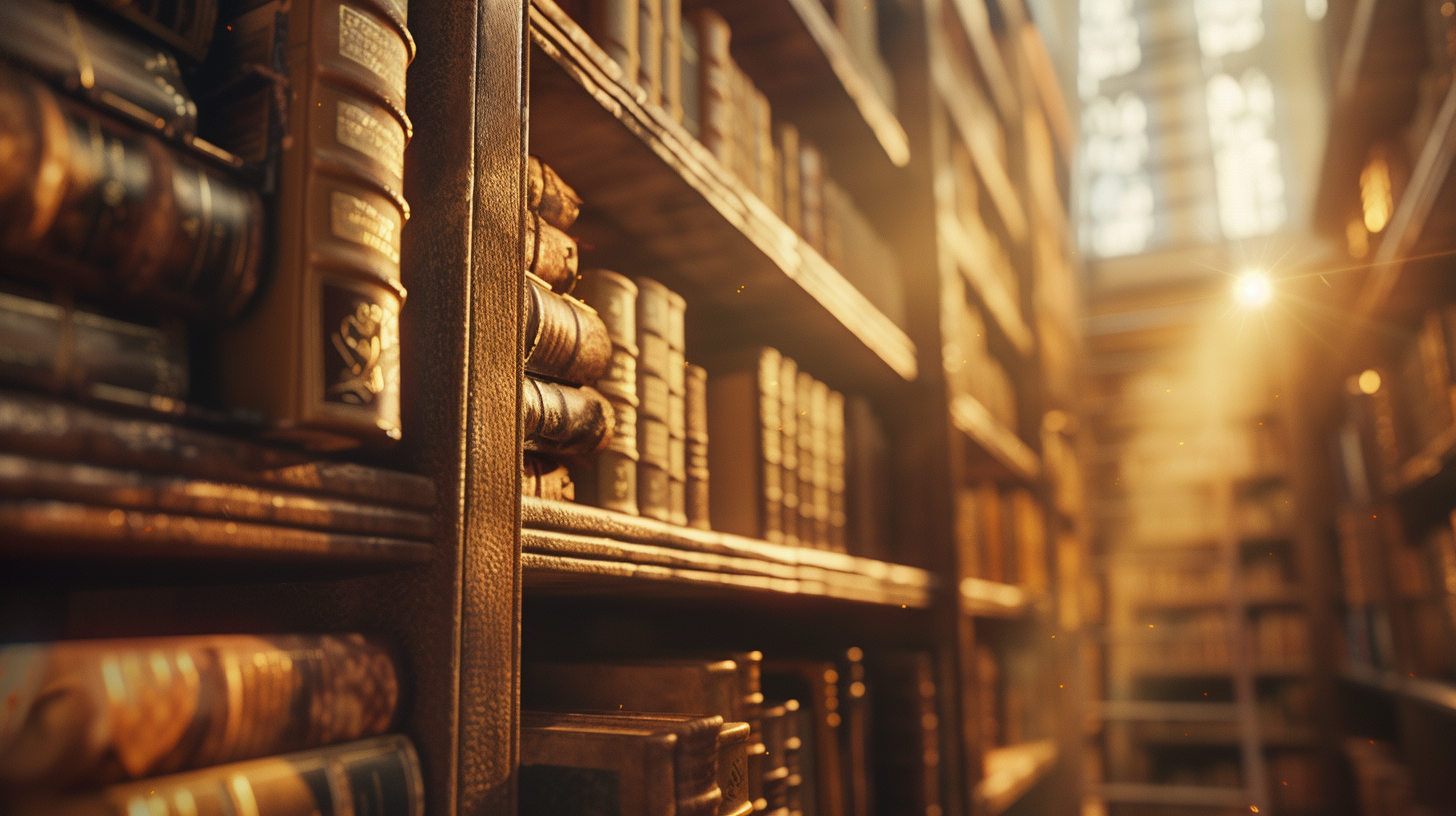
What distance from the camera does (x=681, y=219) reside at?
3.71 feet

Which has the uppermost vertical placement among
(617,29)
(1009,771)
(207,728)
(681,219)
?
(617,29)

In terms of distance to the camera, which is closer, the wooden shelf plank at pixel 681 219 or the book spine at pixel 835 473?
the wooden shelf plank at pixel 681 219

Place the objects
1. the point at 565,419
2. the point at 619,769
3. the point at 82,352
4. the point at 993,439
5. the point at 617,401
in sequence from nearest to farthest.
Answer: the point at 82,352 < the point at 619,769 < the point at 565,419 < the point at 617,401 < the point at 993,439

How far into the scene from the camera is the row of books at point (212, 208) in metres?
0.41

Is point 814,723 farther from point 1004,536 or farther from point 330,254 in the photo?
point 1004,536

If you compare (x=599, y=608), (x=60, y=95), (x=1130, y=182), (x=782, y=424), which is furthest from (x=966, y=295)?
(x=1130, y=182)

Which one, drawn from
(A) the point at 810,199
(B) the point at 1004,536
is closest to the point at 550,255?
(A) the point at 810,199

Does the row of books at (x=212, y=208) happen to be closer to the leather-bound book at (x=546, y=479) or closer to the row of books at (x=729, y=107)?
the leather-bound book at (x=546, y=479)

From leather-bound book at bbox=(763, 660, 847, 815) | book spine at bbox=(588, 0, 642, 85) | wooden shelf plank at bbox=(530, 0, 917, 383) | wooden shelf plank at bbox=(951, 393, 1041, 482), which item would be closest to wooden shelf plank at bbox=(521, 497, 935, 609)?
leather-bound book at bbox=(763, 660, 847, 815)

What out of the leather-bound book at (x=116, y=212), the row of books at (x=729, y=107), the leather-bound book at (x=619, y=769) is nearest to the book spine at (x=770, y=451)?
the row of books at (x=729, y=107)

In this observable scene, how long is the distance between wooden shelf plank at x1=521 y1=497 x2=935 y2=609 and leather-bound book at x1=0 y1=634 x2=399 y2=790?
187 mm

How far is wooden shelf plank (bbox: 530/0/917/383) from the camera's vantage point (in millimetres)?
853

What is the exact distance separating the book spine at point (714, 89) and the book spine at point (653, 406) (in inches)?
9.5

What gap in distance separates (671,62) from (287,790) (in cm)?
87
